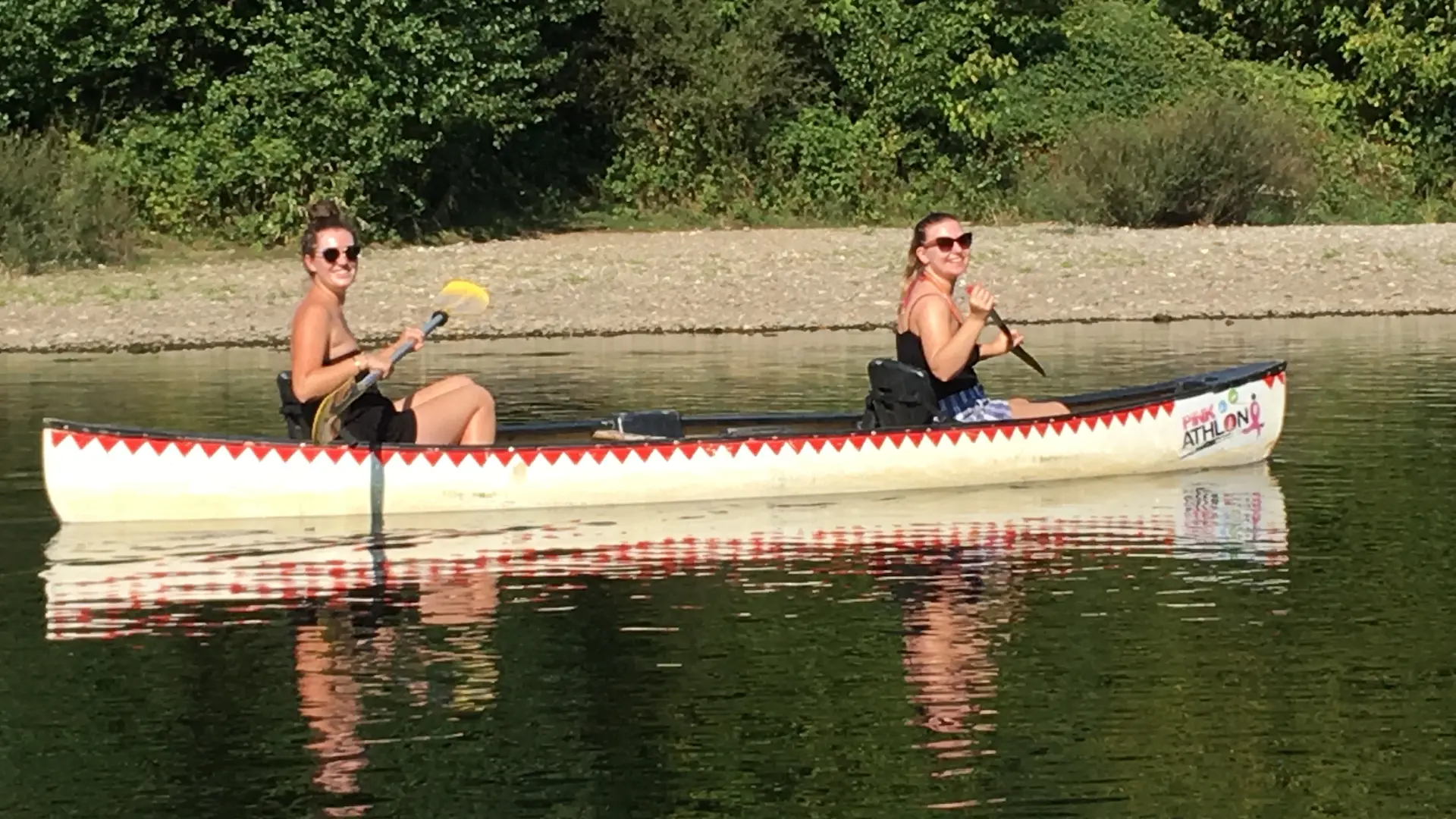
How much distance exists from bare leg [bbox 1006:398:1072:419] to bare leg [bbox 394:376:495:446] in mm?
2848

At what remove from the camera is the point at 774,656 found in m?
10.5

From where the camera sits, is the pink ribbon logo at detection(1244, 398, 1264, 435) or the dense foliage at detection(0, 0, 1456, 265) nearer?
the pink ribbon logo at detection(1244, 398, 1264, 435)

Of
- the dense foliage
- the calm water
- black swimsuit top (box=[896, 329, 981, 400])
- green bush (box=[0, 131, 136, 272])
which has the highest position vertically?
the dense foliage

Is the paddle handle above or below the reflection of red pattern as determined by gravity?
above

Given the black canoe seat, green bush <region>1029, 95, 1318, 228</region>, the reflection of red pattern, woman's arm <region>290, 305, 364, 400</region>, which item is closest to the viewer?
the reflection of red pattern

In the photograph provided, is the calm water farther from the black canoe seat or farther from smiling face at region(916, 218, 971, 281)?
smiling face at region(916, 218, 971, 281)

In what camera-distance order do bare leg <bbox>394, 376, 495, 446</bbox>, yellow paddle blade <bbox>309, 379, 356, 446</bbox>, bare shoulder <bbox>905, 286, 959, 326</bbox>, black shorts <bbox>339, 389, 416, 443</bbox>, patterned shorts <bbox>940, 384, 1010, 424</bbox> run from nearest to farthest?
yellow paddle blade <bbox>309, 379, 356, 446</bbox> < black shorts <bbox>339, 389, 416, 443</bbox> < bare leg <bbox>394, 376, 495, 446</bbox> < bare shoulder <bbox>905, 286, 959, 326</bbox> < patterned shorts <bbox>940, 384, 1010, 424</bbox>

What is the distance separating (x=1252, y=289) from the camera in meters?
28.1

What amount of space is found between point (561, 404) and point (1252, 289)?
10433 millimetres

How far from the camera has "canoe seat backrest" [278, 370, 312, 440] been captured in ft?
46.1

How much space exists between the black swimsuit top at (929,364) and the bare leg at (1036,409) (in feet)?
0.91

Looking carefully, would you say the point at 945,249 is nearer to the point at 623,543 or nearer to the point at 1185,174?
the point at 623,543

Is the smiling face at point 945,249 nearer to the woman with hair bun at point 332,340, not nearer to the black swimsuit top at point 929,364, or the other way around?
the black swimsuit top at point 929,364

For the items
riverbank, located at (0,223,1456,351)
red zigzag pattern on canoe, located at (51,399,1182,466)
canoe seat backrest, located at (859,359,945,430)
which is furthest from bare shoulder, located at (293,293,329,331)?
riverbank, located at (0,223,1456,351)
